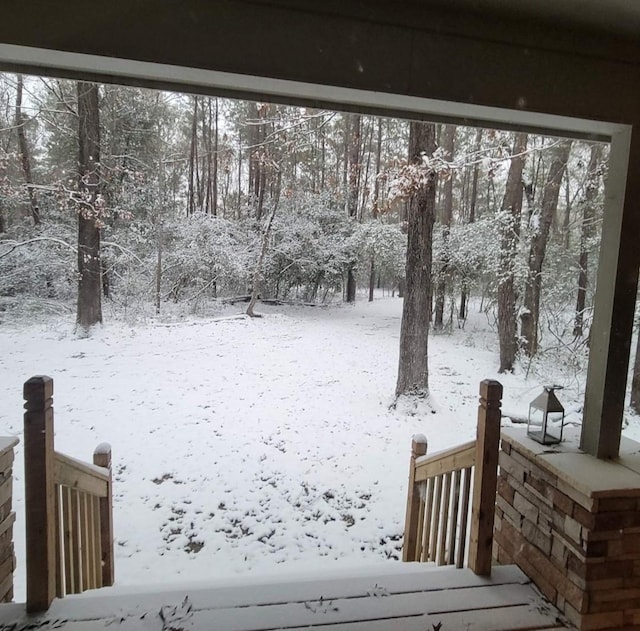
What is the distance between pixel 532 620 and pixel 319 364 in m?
5.16

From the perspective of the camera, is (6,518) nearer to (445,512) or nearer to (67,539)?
(67,539)

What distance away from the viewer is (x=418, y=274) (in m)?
4.90

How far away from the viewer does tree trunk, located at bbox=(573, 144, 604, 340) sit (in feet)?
16.6

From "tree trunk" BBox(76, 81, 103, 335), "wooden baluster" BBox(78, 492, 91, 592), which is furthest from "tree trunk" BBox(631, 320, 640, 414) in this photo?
"tree trunk" BBox(76, 81, 103, 335)

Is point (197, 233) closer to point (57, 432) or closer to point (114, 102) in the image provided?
point (114, 102)

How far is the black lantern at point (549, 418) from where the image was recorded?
1.74 meters

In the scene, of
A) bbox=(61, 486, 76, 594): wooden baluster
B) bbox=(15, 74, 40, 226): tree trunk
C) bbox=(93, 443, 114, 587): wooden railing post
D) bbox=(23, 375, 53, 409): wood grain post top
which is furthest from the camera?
bbox=(15, 74, 40, 226): tree trunk

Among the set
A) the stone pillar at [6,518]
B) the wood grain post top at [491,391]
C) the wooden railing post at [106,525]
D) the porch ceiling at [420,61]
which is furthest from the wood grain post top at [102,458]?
the wood grain post top at [491,391]

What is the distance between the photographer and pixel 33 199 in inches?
283

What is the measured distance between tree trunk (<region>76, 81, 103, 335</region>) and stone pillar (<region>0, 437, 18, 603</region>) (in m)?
5.76

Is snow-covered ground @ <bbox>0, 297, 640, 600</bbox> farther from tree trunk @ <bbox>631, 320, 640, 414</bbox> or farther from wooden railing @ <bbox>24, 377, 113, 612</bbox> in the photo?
wooden railing @ <bbox>24, 377, 113, 612</bbox>

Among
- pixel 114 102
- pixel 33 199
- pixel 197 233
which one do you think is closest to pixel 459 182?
pixel 197 233

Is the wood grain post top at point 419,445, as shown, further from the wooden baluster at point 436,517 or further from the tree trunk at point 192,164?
the tree trunk at point 192,164

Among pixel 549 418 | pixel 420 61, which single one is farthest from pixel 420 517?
pixel 420 61
